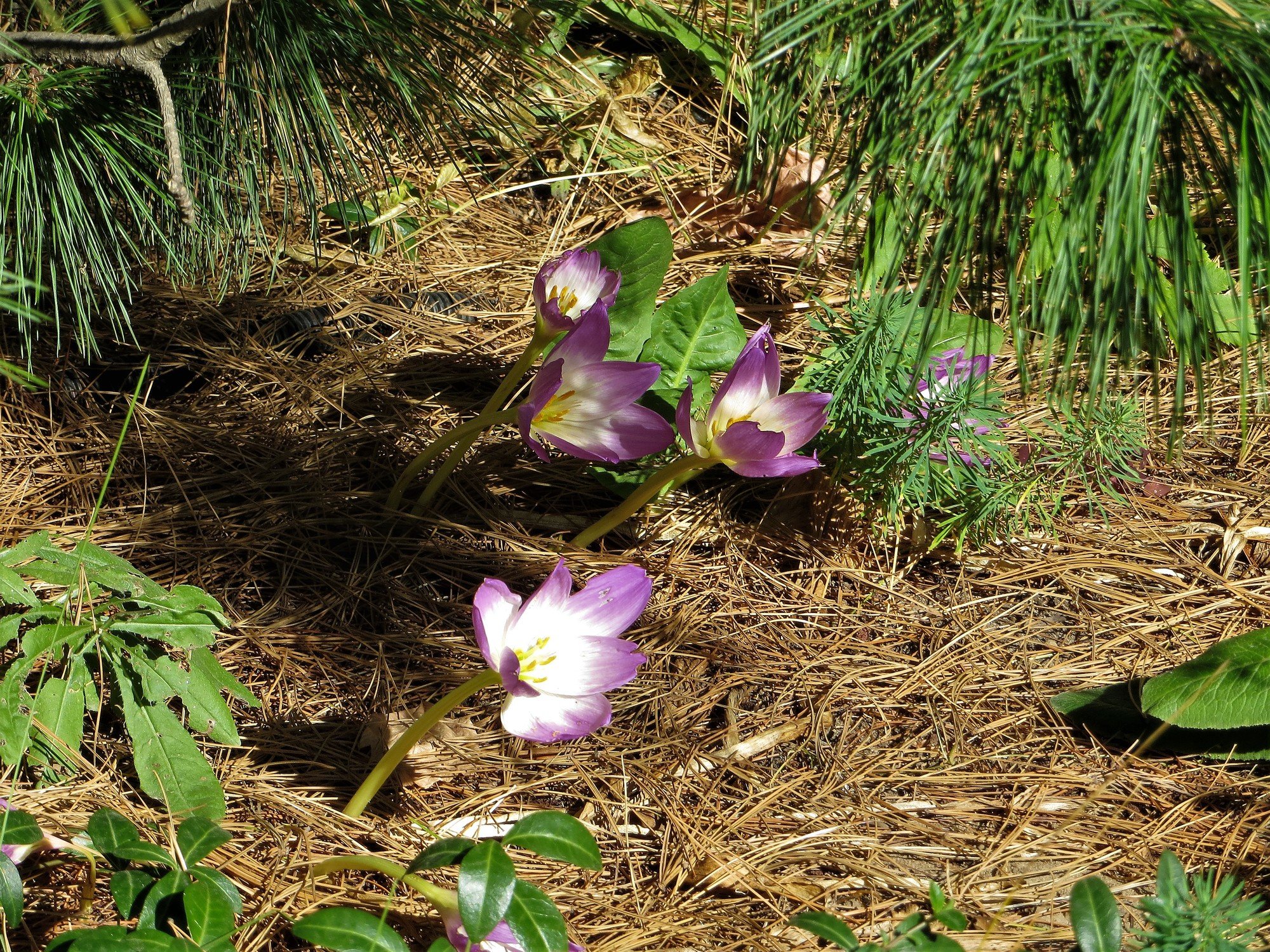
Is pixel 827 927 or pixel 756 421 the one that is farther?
pixel 756 421

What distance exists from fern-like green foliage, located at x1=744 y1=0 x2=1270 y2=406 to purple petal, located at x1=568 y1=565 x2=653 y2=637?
0.52 m

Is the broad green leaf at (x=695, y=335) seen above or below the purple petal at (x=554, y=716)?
above

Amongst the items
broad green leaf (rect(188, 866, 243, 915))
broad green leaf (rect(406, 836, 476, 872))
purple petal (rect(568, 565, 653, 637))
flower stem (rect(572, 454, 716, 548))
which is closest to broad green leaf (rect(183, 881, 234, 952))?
broad green leaf (rect(188, 866, 243, 915))

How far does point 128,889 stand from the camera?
1.10 metres

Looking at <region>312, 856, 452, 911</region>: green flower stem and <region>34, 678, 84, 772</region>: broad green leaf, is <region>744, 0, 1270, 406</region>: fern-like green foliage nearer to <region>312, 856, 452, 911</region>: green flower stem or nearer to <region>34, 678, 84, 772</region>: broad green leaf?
<region>312, 856, 452, 911</region>: green flower stem

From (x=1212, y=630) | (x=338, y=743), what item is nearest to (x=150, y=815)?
(x=338, y=743)

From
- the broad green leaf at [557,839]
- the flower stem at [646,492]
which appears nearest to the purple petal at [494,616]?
the broad green leaf at [557,839]

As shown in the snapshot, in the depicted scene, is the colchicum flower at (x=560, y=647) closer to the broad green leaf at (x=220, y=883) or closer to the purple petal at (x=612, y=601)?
the purple petal at (x=612, y=601)

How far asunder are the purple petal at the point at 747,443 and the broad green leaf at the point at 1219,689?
0.72 metres

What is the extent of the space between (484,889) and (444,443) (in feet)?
2.98

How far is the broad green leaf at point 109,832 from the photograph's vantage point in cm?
113

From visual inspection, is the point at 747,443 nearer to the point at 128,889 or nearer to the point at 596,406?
the point at 596,406

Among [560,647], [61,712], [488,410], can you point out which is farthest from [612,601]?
[61,712]

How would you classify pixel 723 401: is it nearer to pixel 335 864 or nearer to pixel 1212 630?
pixel 335 864
